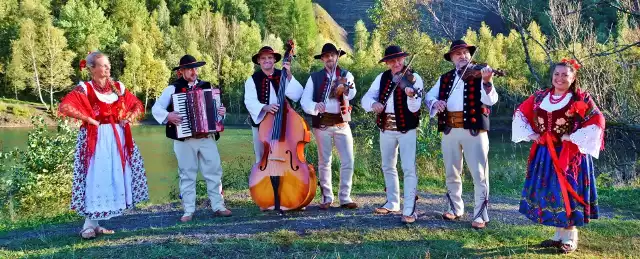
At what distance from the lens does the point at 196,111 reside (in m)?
4.62

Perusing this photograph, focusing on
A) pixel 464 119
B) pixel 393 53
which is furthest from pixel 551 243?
pixel 393 53

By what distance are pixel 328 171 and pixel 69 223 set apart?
282 centimetres

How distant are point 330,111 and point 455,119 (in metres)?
1.28

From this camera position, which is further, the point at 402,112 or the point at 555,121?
the point at 402,112

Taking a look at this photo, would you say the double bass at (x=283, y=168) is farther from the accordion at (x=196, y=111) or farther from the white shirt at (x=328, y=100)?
the accordion at (x=196, y=111)

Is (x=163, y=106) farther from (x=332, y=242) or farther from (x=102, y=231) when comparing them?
(x=332, y=242)

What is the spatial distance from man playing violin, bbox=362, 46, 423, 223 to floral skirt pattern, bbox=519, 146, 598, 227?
1.07 meters

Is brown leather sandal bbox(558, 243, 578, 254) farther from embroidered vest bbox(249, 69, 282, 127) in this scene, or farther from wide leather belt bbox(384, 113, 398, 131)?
embroidered vest bbox(249, 69, 282, 127)

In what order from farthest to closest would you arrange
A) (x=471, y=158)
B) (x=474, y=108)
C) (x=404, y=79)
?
(x=404, y=79), (x=471, y=158), (x=474, y=108)

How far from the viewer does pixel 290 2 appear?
1884 inches

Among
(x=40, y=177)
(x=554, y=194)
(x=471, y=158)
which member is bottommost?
(x=40, y=177)

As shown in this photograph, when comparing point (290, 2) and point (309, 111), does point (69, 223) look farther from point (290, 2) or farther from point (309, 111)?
point (290, 2)

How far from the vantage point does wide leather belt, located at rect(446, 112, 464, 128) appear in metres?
4.26

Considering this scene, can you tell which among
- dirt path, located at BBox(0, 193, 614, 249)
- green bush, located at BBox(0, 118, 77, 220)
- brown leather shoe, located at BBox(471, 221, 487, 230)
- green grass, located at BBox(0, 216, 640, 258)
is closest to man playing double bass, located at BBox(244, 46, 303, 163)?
dirt path, located at BBox(0, 193, 614, 249)
